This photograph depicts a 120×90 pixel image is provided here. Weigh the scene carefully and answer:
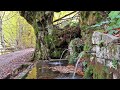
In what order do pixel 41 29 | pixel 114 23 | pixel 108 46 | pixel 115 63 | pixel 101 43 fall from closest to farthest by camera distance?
1. pixel 115 63
2. pixel 108 46
3. pixel 101 43
4. pixel 114 23
5. pixel 41 29

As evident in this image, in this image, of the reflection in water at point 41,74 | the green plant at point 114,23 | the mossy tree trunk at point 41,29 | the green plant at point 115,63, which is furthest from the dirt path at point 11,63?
the green plant at point 115,63

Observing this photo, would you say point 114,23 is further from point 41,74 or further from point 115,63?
point 41,74

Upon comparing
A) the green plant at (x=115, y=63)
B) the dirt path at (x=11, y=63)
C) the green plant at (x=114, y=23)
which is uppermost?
the green plant at (x=114, y=23)

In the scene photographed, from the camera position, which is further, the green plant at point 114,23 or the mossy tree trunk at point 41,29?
the mossy tree trunk at point 41,29

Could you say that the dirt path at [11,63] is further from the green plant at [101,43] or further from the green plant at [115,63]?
the green plant at [115,63]

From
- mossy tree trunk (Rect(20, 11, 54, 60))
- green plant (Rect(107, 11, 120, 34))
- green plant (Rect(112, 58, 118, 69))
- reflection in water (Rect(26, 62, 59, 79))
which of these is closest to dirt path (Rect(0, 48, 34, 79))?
mossy tree trunk (Rect(20, 11, 54, 60))

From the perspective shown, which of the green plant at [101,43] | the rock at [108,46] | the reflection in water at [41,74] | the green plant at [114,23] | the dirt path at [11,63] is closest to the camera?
the rock at [108,46]

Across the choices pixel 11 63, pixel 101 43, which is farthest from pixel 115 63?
pixel 11 63

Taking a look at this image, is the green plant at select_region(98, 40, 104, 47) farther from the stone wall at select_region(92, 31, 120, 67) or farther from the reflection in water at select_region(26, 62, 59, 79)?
the reflection in water at select_region(26, 62, 59, 79)

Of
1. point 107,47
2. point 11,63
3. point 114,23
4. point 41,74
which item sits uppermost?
point 114,23
